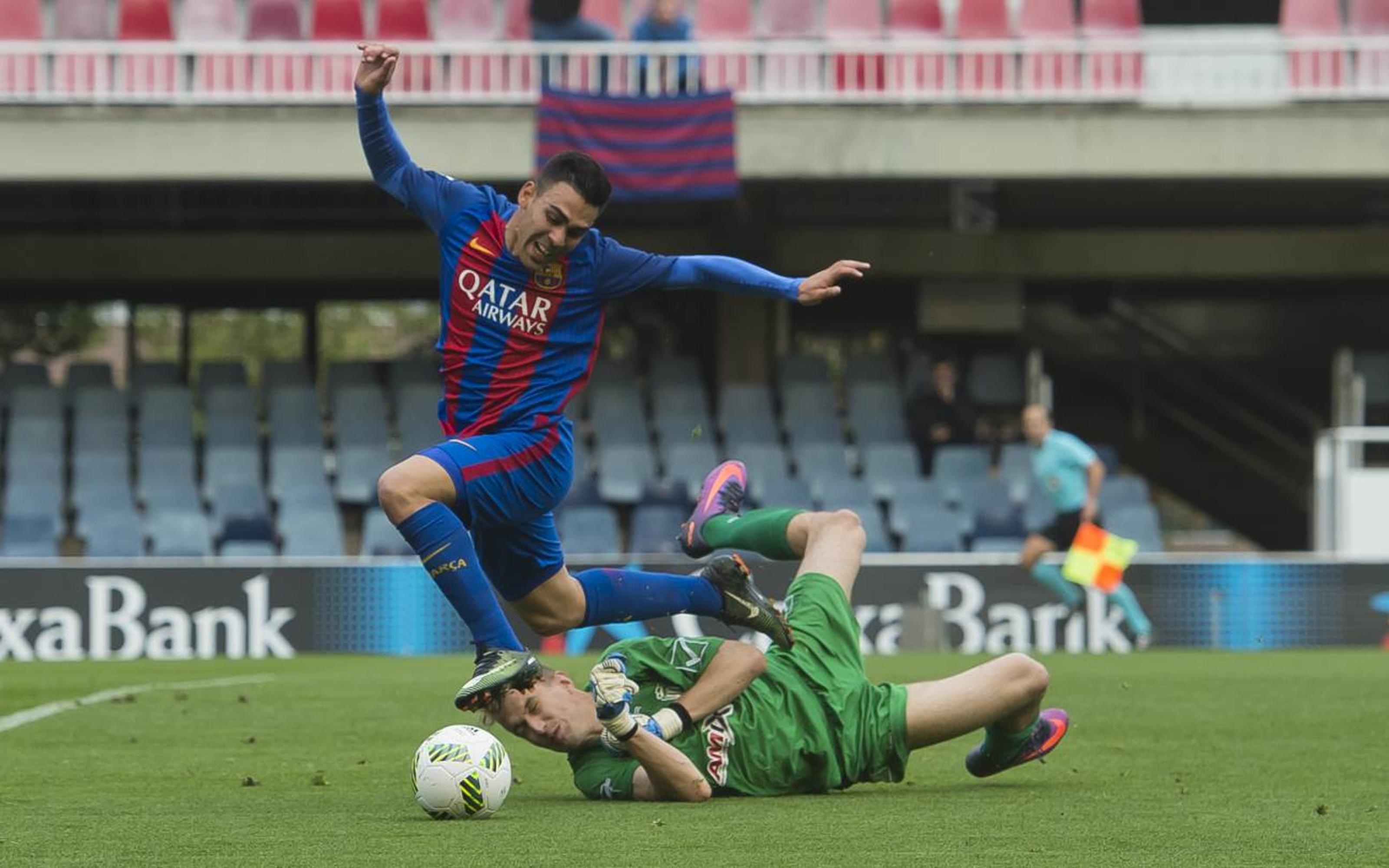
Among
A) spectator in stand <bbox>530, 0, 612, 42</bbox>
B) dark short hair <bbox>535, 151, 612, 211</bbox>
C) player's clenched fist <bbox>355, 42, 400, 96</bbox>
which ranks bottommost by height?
dark short hair <bbox>535, 151, 612, 211</bbox>

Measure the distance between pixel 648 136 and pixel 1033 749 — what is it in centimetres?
1316

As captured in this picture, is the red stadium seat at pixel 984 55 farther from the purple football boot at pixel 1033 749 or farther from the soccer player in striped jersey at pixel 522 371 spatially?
the purple football boot at pixel 1033 749

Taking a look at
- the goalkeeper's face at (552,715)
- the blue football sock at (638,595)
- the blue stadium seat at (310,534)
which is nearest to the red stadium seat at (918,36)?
the blue stadium seat at (310,534)

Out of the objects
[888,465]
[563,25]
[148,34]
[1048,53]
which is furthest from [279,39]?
[1048,53]

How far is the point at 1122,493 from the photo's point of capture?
2073 centimetres

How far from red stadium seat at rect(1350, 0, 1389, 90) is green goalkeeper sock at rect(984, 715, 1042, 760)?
1472cm

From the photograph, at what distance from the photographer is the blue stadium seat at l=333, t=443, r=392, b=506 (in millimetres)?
20906

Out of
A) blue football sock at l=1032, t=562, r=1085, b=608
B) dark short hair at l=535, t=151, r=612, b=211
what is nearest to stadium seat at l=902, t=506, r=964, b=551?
blue football sock at l=1032, t=562, r=1085, b=608

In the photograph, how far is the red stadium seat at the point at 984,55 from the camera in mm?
20234

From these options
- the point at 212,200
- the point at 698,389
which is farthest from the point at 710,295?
the point at 212,200

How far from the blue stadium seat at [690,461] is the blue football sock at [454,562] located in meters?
14.0

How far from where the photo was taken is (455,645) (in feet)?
59.3

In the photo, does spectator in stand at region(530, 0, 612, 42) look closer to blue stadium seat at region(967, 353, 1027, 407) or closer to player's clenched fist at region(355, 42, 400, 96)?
blue stadium seat at region(967, 353, 1027, 407)

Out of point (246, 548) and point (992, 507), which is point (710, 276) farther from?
point (992, 507)
